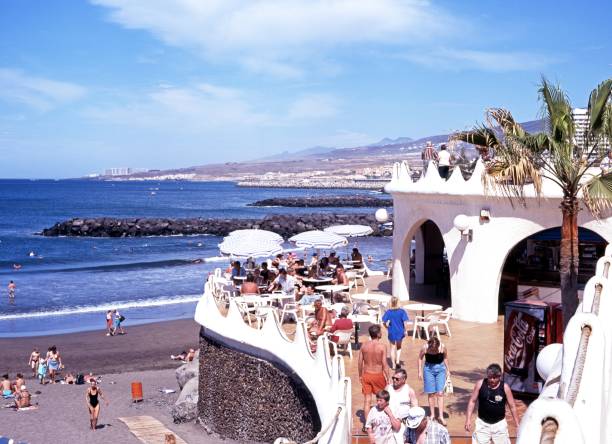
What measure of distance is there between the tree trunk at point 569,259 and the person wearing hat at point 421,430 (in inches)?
111

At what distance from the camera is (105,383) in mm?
20234

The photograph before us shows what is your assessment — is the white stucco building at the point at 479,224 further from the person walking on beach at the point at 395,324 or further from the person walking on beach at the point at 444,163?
the person walking on beach at the point at 395,324

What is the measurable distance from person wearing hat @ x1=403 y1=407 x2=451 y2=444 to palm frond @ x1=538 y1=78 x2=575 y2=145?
380cm

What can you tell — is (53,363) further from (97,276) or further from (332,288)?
(97,276)

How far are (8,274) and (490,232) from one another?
4003 cm

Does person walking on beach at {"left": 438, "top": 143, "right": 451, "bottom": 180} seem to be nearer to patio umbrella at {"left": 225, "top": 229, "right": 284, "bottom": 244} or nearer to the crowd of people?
patio umbrella at {"left": 225, "top": 229, "right": 284, "bottom": 244}

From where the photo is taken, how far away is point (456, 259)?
14.8 m

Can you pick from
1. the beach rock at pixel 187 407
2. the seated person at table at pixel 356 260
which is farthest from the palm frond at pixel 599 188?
the seated person at table at pixel 356 260

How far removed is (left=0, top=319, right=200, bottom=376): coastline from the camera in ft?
72.8

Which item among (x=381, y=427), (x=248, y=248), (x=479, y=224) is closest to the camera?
(x=381, y=427)

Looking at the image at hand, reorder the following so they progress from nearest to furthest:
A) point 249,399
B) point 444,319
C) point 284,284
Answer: point 249,399 → point 444,319 → point 284,284

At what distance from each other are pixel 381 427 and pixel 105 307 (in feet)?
90.5

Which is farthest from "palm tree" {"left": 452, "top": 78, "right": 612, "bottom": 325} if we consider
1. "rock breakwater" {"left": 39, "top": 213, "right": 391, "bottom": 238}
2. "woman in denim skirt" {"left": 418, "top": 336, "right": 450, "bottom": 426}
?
"rock breakwater" {"left": 39, "top": 213, "right": 391, "bottom": 238}

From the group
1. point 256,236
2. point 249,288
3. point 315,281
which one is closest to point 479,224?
point 315,281
